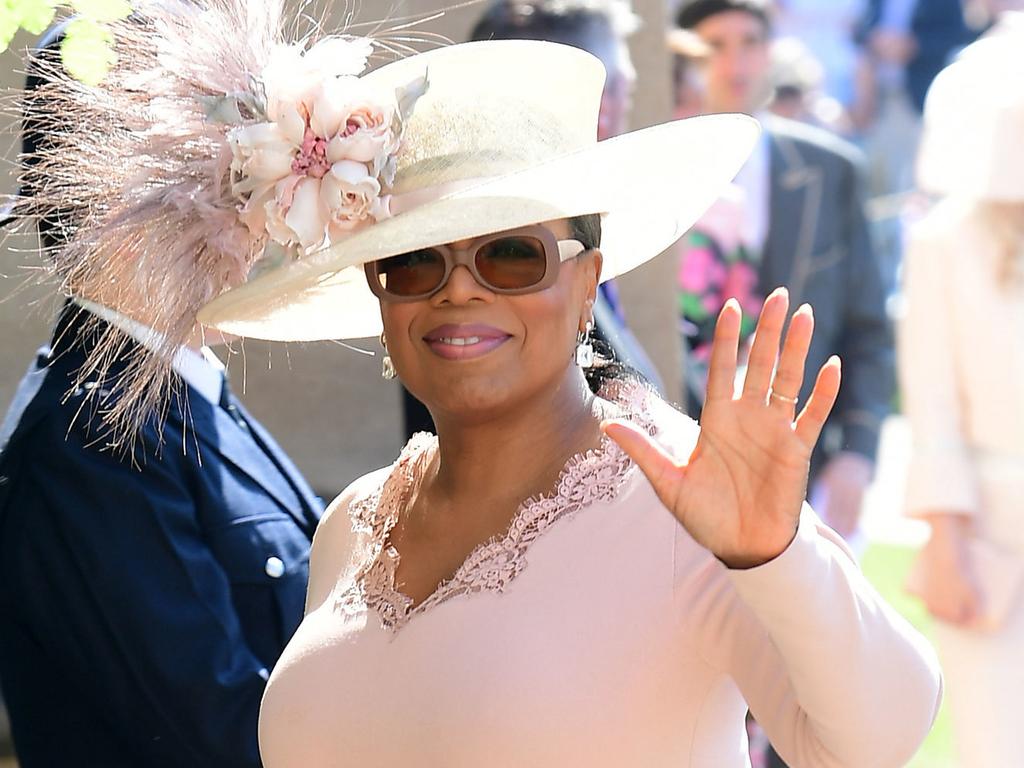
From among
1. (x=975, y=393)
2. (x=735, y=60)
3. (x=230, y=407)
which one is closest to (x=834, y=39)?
(x=735, y=60)

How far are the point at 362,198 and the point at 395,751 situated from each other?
0.77 meters

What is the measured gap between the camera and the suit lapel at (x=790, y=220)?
5.39 meters

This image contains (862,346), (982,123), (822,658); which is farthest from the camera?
(862,346)

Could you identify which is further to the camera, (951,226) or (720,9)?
(720,9)

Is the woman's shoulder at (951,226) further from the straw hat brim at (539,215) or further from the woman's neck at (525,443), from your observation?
the woman's neck at (525,443)

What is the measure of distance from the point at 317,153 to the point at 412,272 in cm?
23

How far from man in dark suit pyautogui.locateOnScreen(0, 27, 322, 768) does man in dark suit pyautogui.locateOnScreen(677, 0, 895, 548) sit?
2776 mm

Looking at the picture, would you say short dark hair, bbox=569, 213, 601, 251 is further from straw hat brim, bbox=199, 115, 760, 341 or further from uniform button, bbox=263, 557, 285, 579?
uniform button, bbox=263, 557, 285, 579

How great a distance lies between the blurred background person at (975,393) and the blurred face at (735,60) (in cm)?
235

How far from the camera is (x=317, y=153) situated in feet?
7.67

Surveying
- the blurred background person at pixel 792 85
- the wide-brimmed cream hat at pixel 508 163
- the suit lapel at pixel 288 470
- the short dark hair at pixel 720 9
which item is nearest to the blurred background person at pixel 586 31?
the suit lapel at pixel 288 470

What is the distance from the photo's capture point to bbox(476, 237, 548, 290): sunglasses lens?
225 centimetres

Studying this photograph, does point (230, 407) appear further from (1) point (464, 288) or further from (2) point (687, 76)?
(2) point (687, 76)

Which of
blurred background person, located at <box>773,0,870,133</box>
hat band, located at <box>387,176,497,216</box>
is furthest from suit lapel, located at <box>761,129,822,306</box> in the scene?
blurred background person, located at <box>773,0,870,133</box>
